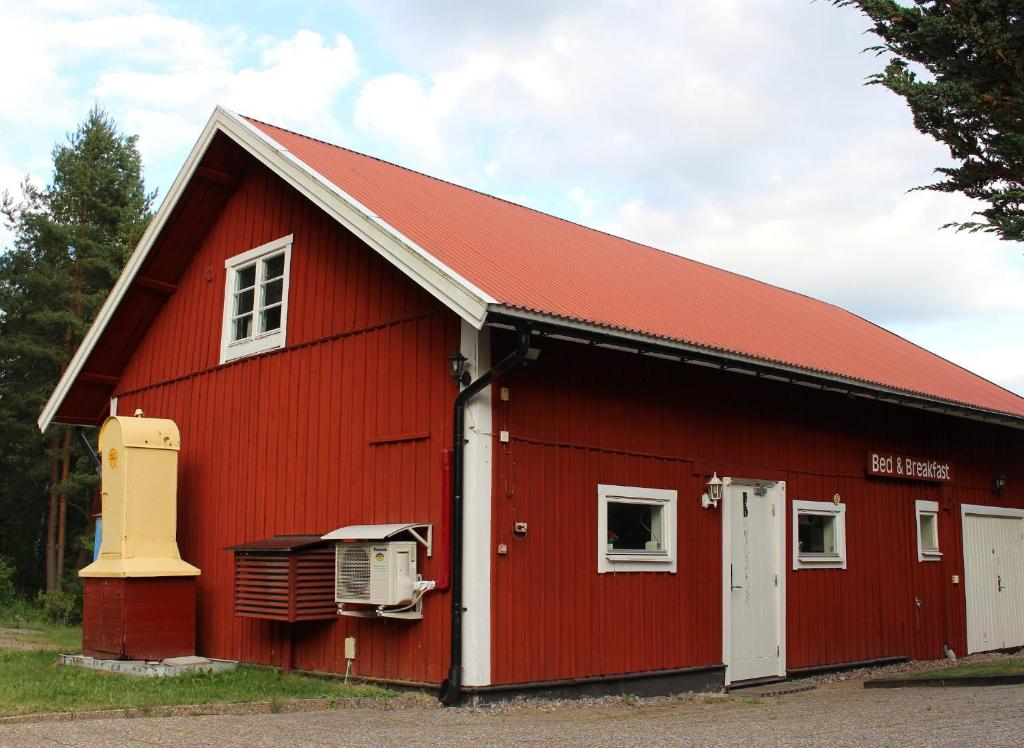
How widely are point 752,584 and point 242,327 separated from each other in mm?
6706

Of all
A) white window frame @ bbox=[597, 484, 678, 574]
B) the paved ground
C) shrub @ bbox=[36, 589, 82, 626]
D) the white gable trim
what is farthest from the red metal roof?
shrub @ bbox=[36, 589, 82, 626]

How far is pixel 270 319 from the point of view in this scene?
12734 millimetres

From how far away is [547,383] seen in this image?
33.2ft

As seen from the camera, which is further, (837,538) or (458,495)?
(837,538)

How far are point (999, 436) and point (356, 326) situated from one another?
11166 millimetres

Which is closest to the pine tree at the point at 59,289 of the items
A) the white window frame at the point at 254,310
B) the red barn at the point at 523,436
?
the red barn at the point at 523,436

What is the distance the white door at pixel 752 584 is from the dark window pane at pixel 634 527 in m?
1.13

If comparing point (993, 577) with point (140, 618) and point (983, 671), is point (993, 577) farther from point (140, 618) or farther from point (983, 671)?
point (140, 618)

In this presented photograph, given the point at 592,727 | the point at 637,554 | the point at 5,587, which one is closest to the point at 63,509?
the point at 5,587

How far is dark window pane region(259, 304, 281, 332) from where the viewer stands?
41.4ft

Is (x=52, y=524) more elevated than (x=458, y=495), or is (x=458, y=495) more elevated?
(x=458, y=495)

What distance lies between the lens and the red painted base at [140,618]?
11.5 metres

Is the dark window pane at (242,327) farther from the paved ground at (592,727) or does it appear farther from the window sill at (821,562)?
the window sill at (821,562)

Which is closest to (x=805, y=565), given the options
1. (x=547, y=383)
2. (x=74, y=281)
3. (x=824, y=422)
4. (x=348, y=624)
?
(x=824, y=422)
